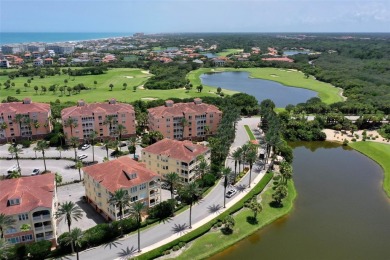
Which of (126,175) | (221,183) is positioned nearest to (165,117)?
(221,183)

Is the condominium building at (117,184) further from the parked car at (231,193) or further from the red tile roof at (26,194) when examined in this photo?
the parked car at (231,193)

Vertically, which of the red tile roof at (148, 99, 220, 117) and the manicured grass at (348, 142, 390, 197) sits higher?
the red tile roof at (148, 99, 220, 117)

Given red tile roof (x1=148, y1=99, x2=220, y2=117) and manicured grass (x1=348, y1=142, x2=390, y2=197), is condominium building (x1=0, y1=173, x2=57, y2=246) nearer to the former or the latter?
red tile roof (x1=148, y1=99, x2=220, y2=117)

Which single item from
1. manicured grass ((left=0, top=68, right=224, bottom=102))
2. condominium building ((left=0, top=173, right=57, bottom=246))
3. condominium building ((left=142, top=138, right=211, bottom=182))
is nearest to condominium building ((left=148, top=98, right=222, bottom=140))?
condominium building ((left=142, top=138, right=211, bottom=182))

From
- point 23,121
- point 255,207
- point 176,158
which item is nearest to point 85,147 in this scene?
point 23,121

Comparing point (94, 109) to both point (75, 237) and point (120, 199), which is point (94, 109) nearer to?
point (120, 199)

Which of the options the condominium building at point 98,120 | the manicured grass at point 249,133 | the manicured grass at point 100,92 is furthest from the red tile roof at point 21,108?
the manicured grass at point 249,133
